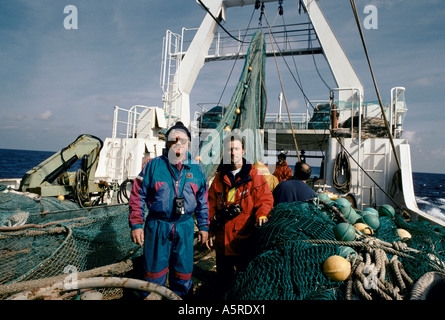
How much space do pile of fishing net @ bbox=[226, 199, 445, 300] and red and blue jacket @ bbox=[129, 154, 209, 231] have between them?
596 mm

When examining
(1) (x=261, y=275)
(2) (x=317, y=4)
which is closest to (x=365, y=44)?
(1) (x=261, y=275)

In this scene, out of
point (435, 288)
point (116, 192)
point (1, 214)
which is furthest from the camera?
point (116, 192)

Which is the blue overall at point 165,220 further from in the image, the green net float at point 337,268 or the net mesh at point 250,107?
the net mesh at point 250,107

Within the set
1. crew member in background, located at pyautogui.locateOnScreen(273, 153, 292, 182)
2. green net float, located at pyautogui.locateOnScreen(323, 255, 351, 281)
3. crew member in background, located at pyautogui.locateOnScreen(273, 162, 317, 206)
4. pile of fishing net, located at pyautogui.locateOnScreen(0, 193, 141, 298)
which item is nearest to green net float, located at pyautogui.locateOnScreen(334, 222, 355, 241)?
green net float, located at pyautogui.locateOnScreen(323, 255, 351, 281)

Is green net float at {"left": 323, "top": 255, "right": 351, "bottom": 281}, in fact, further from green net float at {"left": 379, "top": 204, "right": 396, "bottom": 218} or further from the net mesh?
the net mesh

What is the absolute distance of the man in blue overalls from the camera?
6.47 ft

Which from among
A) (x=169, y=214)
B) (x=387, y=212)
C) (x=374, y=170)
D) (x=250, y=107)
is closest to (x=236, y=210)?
(x=169, y=214)

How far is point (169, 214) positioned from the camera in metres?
2.01

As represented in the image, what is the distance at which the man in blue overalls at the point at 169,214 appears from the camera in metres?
1.97

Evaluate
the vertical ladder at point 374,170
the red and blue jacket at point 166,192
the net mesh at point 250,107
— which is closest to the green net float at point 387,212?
the net mesh at point 250,107

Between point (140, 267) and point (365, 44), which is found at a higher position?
point (365, 44)
